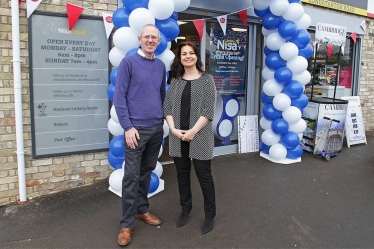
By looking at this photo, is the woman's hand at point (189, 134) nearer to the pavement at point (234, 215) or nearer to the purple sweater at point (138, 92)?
the purple sweater at point (138, 92)

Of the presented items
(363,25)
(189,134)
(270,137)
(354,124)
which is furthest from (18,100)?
(363,25)

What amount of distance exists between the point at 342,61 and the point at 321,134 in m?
2.57

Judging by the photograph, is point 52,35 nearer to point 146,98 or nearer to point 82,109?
point 82,109

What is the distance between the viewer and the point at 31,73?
10.8 feet

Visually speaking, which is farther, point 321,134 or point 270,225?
point 321,134

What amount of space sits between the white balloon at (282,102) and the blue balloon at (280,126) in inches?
7.5

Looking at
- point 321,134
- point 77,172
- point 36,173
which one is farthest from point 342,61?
point 36,173

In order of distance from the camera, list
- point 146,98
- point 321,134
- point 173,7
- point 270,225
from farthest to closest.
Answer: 1. point 321,134
2. point 173,7
3. point 270,225
4. point 146,98

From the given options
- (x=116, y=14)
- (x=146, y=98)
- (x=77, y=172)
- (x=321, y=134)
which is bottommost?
(x=77, y=172)

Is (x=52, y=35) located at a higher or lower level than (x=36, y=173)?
higher

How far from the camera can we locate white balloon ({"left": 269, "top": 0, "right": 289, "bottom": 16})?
13.5 feet

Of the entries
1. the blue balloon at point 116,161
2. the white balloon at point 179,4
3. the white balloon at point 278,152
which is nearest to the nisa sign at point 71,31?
the white balloon at point 179,4

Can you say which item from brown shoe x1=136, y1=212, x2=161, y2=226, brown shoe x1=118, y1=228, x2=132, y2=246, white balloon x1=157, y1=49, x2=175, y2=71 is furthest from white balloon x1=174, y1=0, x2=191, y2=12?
brown shoe x1=118, y1=228, x2=132, y2=246

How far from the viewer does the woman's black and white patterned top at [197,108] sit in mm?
2531
